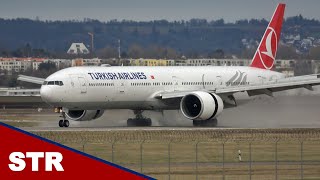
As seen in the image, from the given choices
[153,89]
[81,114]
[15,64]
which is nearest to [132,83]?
[153,89]

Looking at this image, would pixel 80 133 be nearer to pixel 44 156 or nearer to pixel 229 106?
pixel 229 106

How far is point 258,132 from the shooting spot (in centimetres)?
5131

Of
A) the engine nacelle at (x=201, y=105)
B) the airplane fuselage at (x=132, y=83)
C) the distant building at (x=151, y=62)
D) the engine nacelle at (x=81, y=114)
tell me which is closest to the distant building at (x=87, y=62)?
the distant building at (x=151, y=62)

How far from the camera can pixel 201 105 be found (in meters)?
56.5

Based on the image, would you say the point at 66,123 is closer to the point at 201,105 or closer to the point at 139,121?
the point at 139,121

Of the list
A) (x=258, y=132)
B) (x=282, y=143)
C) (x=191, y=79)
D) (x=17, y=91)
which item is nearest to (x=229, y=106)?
(x=191, y=79)

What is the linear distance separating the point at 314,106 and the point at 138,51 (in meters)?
53.4

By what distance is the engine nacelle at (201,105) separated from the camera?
185ft

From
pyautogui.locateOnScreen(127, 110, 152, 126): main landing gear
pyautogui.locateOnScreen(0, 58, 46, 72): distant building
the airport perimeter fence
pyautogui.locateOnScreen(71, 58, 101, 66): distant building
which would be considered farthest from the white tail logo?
pyautogui.locateOnScreen(0, 58, 46, 72): distant building

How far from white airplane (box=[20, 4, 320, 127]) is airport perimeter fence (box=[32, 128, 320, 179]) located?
18.2 ft

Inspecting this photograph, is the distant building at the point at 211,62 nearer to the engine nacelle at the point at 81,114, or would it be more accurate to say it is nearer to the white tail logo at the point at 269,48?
the white tail logo at the point at 269,48

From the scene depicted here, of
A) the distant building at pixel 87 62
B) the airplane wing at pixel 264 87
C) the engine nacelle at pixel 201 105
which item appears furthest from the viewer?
the distant building at pixel 87 62
